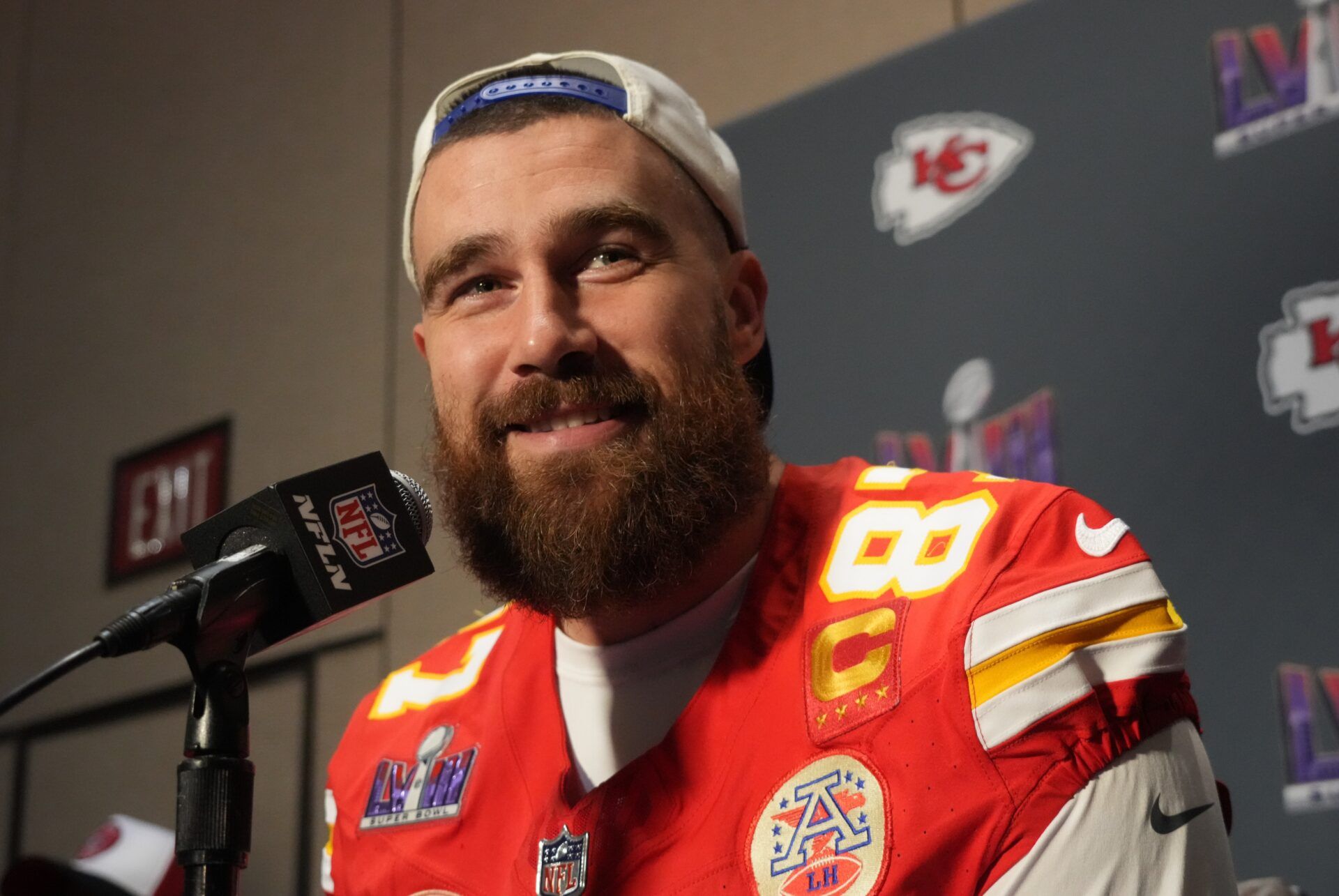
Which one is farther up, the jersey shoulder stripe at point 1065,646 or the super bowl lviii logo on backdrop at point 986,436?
the super bowl lviii logo on backdrop at point 986,436

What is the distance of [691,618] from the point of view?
1.29 m

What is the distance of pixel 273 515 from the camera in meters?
0.89

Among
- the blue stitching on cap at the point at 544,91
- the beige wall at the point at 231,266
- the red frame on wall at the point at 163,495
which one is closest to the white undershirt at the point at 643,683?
the blue stitching on cap at the point at 544,91

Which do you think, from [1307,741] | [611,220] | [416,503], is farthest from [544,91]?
[1307,741]

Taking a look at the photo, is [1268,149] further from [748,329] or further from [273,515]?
[273,515]

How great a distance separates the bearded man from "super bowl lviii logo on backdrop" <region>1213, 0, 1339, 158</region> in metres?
0.58

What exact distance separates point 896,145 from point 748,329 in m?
0.57

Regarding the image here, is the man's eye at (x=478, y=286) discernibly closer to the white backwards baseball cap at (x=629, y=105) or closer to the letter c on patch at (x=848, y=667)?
the white backwards baseball cap at (x=629, y=105)

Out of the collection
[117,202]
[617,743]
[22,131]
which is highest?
[22,131]

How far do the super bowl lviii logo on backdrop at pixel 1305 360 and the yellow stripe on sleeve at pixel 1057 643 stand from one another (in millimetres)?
504

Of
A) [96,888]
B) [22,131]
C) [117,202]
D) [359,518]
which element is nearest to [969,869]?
[359,518]

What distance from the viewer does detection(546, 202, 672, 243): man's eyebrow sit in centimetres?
126

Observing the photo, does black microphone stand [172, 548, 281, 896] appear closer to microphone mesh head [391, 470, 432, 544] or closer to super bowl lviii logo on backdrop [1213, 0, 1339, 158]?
microphone mesh head [391, 470, 432, 544]

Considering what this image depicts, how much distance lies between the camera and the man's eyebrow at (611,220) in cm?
126
